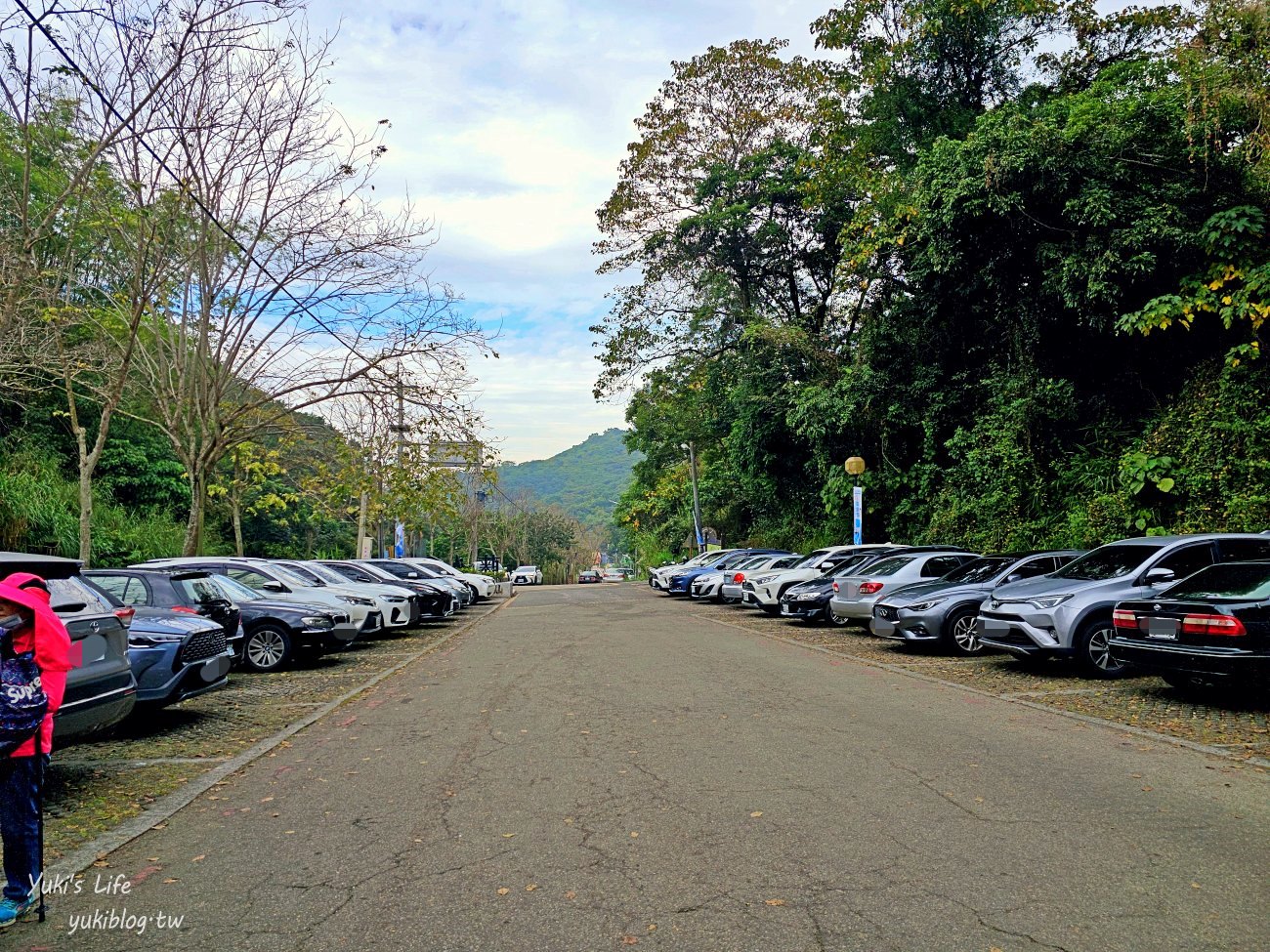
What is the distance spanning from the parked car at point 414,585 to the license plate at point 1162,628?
15196mm

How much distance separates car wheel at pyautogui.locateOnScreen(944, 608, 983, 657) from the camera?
537 inches

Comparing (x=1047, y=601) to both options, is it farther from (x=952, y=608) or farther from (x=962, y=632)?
(x=962, y=632)

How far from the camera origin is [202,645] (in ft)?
28.5

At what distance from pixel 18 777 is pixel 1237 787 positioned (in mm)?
6967

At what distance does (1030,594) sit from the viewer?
37.6 ft

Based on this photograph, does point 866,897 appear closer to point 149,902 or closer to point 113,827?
point 149,902

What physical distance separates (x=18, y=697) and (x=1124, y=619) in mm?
9276

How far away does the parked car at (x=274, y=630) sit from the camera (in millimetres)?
13062

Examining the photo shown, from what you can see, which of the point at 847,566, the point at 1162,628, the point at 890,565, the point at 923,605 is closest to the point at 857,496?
the point at 847,566

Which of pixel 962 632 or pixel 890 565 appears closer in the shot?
pixel 962 632

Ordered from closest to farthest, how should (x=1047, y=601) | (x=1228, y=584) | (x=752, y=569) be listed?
1. (x=1228, y=584)
2. (x=1047, y=601)
3. (x=752, y=569)

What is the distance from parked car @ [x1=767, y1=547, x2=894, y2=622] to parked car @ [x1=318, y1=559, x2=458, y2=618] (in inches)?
320

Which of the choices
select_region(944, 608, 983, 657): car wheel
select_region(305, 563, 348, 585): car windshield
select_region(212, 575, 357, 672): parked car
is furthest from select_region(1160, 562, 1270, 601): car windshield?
select_region(305, 563, 348, 585): car windshield

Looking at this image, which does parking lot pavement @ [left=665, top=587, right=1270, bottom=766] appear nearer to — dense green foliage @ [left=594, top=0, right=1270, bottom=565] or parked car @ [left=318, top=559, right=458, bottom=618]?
dense green foliage @ [left=594, top=0, right=1270, bottom=565]
